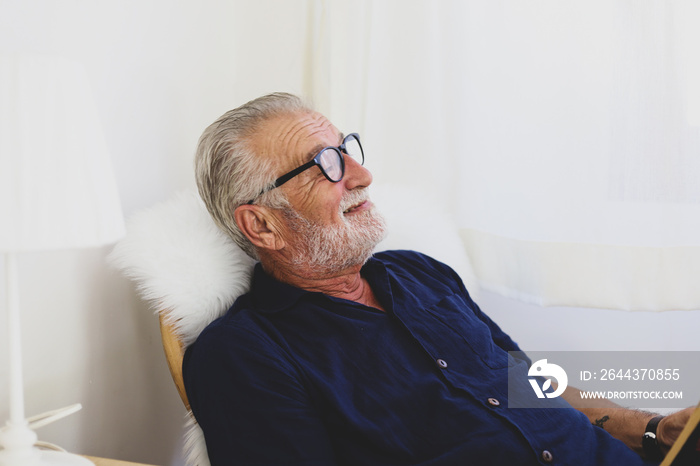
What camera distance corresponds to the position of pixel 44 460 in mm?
903

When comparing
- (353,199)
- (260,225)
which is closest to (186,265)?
(260,225)

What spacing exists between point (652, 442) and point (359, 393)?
679mm

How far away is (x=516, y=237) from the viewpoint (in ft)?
5.68

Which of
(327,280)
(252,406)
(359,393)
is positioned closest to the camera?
(252,406)

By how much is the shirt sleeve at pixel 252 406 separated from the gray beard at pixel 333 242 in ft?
0.85

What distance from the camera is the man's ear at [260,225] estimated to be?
1353mm

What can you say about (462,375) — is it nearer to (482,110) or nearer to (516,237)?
(516,237)

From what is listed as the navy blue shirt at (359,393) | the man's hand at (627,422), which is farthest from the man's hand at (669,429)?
the navy blue shirt at (359,393)

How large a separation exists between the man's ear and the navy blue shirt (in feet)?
0.29

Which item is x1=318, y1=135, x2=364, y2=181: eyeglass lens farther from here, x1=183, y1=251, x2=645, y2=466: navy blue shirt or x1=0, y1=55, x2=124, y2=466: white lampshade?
x1=0, y1=55, x2=124, y2=466: white lampshade

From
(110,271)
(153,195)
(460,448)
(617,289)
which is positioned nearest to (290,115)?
(153,195)

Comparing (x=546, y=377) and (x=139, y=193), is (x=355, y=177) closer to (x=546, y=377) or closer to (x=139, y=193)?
(x=139, y=193)

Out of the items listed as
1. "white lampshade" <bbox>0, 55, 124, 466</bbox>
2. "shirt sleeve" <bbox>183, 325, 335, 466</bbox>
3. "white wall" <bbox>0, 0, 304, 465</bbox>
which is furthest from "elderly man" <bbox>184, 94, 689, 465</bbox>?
"white lampshade" <bbox>0, 55, 124, 466</bbox>

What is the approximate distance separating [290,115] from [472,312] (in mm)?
648
